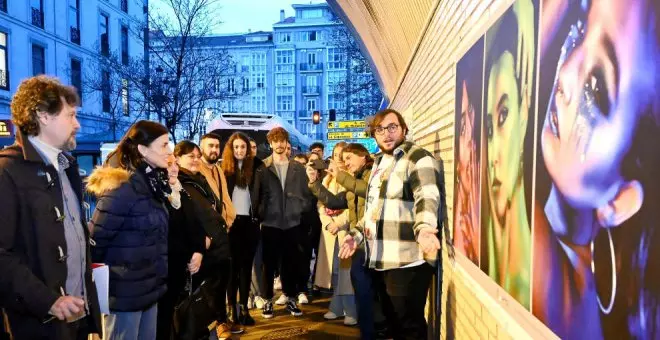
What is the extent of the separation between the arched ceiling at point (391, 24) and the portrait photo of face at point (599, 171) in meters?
3.11

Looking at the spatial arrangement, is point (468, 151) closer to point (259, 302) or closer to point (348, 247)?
point (348, 247)

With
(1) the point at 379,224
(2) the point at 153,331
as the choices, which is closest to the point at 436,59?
(1) the point at 379,224

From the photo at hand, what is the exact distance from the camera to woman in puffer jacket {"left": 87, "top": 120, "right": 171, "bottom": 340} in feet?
10.8

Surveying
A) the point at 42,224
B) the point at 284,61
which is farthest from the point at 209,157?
the point at 284,61

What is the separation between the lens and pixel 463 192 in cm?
337

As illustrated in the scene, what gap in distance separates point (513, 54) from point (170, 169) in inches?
104

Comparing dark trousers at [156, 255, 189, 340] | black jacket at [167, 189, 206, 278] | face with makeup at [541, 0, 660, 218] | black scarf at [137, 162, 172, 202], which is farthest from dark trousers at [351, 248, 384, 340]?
face with makeup at [541, 0, 660, 218]

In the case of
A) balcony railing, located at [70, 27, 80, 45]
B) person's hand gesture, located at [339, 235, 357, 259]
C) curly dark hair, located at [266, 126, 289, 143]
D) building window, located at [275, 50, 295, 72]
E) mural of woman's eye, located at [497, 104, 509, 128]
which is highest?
building window, located at [275, 50, 295, 72]

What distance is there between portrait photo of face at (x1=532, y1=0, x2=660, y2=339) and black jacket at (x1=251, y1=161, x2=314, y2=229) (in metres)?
4.56

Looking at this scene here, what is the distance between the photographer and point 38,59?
28047mm

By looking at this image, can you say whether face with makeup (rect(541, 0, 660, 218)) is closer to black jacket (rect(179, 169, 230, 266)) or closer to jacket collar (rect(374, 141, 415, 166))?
jacket collar (rect(374, 141, 415, 166))

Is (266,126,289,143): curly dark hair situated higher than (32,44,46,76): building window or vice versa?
(32,44,46,76): building window

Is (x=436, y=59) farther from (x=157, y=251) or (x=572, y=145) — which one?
(x=572, y=145)

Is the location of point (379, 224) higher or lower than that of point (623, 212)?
lower
